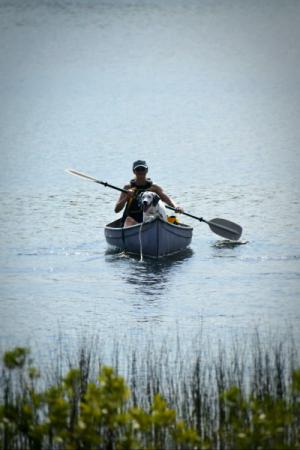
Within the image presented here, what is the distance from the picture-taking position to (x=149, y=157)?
37375 mm

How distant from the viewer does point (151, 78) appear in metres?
60.2

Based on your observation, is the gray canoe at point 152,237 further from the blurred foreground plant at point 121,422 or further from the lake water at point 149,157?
the blurred foreground plant at point 121,422

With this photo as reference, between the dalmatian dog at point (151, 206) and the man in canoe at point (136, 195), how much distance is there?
0.51 metres

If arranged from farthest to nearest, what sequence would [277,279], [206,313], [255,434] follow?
[277,279]
[206,313]
[255,434]

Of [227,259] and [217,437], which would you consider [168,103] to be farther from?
[217,437]

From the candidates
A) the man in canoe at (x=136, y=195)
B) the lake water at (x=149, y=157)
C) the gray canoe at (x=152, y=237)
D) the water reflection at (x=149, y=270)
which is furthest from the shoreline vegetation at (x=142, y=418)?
the man in canoe at (x=136, y=195)

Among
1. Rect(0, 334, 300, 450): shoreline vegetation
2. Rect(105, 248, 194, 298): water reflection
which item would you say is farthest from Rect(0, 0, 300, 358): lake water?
Rect(0, 334, 300, 450): shoreline vegetation

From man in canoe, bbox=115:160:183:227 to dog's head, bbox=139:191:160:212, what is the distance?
0.55 m

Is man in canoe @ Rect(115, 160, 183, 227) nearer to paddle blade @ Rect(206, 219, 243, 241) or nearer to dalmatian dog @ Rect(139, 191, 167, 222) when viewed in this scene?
dalmatian dog @ Rect(139, 191, 167, 222)

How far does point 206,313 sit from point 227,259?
4.00 metres

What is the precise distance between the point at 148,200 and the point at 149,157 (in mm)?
19042

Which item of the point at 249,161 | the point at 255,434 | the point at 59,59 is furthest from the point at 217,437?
the point at 59,59

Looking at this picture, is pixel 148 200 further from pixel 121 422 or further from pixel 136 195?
pixel 121 422

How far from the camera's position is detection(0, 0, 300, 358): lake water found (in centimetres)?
1573
